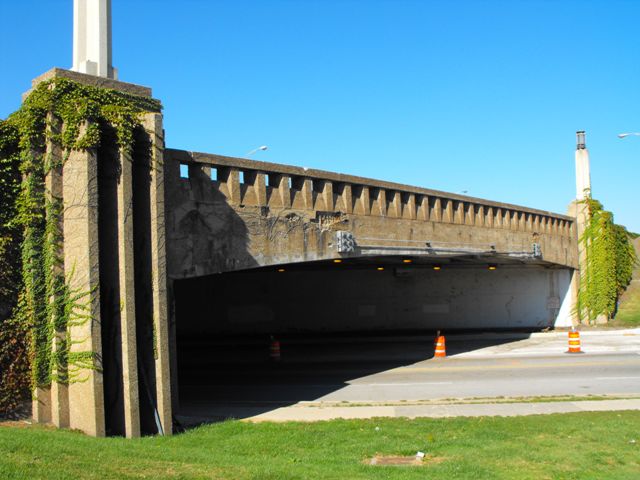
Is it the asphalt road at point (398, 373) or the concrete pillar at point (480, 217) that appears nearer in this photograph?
the asphalt road at point (398, 373)

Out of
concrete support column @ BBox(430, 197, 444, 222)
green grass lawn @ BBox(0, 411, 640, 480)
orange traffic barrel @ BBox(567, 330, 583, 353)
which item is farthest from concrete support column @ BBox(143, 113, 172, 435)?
orange traffic barrel @ BBox(567, 330, 583, 353)

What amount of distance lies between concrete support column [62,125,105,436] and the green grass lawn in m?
0.51

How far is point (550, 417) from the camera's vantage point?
1234 cm

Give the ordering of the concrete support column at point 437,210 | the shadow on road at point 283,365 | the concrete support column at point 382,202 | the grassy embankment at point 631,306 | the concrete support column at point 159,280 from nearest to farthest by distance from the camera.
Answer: the concrete support column at point 159,280 → the shadow on road at point 283,365 → the concrete support column at point 382,202 → the concrete support column at point 437,210 → the grassy embankment at point 631,306

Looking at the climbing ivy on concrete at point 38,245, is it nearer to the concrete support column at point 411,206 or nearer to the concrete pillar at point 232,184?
the concrete pillar at point 232,184

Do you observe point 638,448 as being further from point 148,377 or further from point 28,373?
point 28,373

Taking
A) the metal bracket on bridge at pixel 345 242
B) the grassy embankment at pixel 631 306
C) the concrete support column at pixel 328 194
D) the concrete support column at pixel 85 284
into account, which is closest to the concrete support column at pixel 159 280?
the concrete support column at pixel 85 284

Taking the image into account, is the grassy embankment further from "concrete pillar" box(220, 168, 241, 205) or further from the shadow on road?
"concrete pillar" box(220, 168, 241, 205)

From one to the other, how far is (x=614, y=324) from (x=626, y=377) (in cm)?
1612

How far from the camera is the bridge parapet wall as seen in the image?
41.0 ft

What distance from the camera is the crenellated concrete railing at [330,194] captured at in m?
13.4

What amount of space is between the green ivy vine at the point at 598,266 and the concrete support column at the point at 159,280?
27197 millimetres

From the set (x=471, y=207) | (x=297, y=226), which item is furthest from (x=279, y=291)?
(x=297, y=226)

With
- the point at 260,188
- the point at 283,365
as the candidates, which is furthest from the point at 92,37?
the point at 283,365
